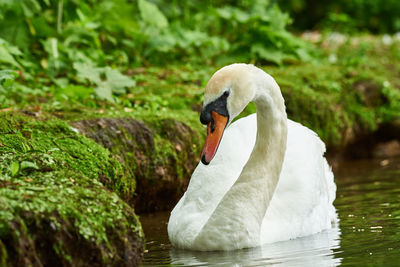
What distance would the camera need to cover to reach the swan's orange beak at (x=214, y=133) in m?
4.41

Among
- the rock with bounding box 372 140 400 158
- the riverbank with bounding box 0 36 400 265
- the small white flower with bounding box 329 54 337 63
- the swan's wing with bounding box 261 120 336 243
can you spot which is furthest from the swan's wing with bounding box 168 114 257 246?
the small white flower with bounding box 329 54 337 63

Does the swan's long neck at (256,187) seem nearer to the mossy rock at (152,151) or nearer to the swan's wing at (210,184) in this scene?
the swan's wing at (210,184)

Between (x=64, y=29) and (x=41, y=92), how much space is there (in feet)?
5.96

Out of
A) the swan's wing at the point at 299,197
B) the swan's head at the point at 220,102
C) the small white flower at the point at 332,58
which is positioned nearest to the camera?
the swan's head at the point at 220,102

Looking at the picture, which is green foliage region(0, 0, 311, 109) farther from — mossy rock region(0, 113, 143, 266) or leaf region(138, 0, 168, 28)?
mossy rock region(0, 113, 143, 266)

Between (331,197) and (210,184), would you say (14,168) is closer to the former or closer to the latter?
(210,184)

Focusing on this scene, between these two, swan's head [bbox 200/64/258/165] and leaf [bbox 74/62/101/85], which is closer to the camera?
swan's head [bbox 200/64/258/165]

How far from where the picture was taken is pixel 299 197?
5551mm

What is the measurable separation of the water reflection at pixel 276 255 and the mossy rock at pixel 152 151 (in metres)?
1.77

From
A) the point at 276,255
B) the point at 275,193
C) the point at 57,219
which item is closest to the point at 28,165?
the point at 57,219

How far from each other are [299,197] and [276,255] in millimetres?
1031

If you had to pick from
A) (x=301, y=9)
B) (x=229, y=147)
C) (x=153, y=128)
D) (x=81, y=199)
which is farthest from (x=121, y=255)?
(x=301, y=9)

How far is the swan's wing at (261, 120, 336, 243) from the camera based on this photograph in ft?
17.4

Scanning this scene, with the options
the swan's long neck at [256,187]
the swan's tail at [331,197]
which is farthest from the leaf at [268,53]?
the swan's long neck at [256,187]
